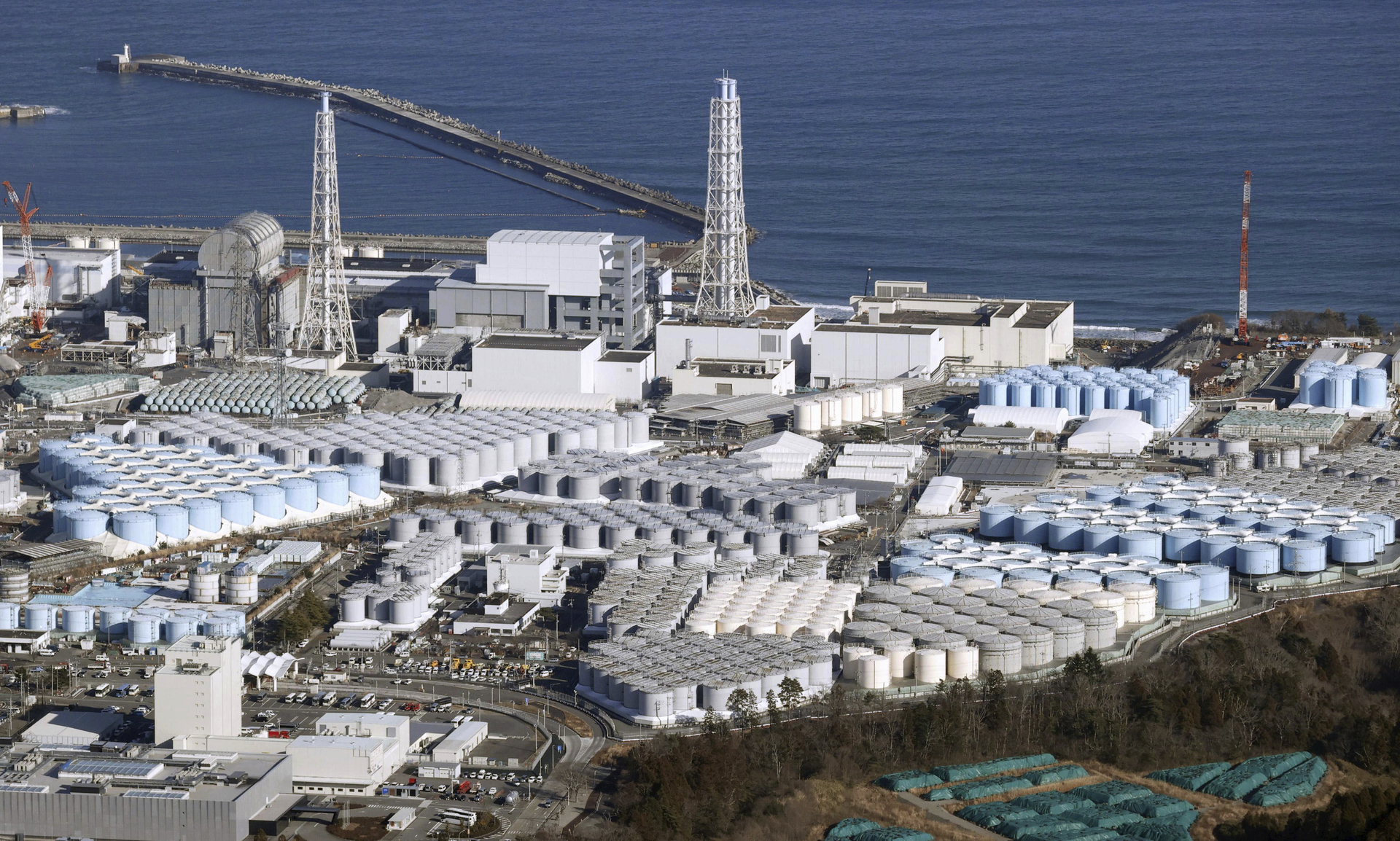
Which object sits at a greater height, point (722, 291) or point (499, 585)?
point (722, 291)

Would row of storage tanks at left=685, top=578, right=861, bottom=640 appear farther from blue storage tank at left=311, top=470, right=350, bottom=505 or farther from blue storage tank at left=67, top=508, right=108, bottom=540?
blue storage tank at left=67, top=508, right=108, bottom=540

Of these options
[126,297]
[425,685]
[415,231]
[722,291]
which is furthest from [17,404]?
[415,231]

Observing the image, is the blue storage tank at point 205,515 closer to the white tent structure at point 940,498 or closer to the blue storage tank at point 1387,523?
the white tent structure at point 940,498

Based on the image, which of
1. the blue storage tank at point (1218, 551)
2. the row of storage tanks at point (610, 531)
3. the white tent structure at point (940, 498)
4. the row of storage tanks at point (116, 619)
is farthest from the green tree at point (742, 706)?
the white tent structure at point (940, 498)

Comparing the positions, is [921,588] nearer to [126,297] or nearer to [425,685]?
[425,685]

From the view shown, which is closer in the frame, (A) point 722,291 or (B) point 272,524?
(B) point 272,524

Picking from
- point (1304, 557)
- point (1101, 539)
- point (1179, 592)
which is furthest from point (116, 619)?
point (1304, 557)

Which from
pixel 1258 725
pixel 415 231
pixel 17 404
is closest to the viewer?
pixel 1258 725

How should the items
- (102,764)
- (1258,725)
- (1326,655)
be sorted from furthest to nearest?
(1326,655)
(1258,725)
(102,764)
